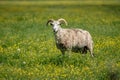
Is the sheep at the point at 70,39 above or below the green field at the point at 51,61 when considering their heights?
above

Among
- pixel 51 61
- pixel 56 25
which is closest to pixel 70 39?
pixel 56 25

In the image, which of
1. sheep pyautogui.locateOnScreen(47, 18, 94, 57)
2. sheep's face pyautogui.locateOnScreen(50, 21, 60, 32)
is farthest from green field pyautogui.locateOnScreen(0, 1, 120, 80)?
sheep's face pyautogui.locateOnScreen(50, 21, 60, 32)

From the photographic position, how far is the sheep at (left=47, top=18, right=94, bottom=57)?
1714 cm

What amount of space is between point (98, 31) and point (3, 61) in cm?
1066

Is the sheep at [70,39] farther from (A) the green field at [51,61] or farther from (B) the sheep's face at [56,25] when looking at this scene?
(A) the green field at [51,61]

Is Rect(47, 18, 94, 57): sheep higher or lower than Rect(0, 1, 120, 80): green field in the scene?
higher

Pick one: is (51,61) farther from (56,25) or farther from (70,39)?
(56,25)

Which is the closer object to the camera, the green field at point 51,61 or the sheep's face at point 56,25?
the green field at point 51,61

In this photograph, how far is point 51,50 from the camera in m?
18.1

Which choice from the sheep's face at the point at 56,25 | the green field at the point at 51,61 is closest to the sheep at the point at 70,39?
the sheep's face at the point at 56,25

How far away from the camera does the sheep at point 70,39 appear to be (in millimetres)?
17141

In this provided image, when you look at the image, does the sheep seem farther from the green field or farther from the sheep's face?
the green field

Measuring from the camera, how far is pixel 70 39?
682 inches

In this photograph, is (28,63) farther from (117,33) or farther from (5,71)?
(117,33)
